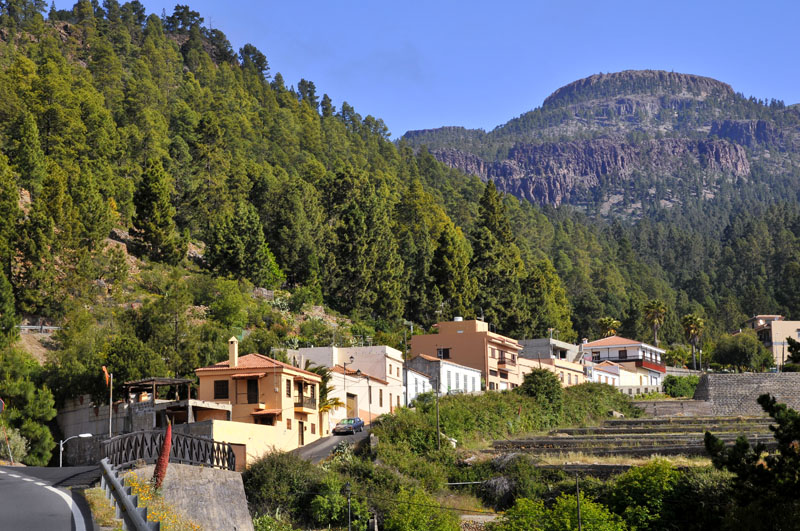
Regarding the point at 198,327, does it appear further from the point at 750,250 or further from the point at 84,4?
the point at 750,250

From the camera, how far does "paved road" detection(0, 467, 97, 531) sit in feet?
52.5

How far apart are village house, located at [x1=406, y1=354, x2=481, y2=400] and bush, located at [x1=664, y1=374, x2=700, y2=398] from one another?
22921mm

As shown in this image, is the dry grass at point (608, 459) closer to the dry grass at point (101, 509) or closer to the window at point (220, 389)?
the window at point (220, 389)

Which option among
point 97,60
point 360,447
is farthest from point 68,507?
point 97,60

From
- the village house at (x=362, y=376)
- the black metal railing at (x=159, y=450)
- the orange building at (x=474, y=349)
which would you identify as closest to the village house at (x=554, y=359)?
the orange building at (x=474, y=349)

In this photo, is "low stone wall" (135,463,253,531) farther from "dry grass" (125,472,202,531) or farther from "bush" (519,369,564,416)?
"bush" (519,369,564,416)

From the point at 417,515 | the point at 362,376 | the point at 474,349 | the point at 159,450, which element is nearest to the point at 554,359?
the point at 474,349

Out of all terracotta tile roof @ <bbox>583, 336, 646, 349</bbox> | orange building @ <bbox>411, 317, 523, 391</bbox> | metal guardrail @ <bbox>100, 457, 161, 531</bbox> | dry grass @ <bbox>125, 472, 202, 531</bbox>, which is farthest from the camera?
terracotta tile roof @ <bbox>583, 336, 646, 349</bbox>

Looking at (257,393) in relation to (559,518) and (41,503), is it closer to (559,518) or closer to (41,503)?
(559,518)

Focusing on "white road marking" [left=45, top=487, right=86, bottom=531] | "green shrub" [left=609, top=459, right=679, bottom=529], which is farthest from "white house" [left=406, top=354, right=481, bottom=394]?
"white road marking" [left=45, top=487, right=86, bottom=531]

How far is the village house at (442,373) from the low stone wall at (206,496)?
103 feet

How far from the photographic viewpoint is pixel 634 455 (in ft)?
148

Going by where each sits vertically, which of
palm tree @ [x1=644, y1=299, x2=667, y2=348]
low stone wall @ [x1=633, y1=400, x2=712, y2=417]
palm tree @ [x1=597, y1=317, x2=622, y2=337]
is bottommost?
low stone wall @ [x1=633, y1=400, x2=712, y2=417]

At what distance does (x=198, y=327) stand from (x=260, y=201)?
36.9m
